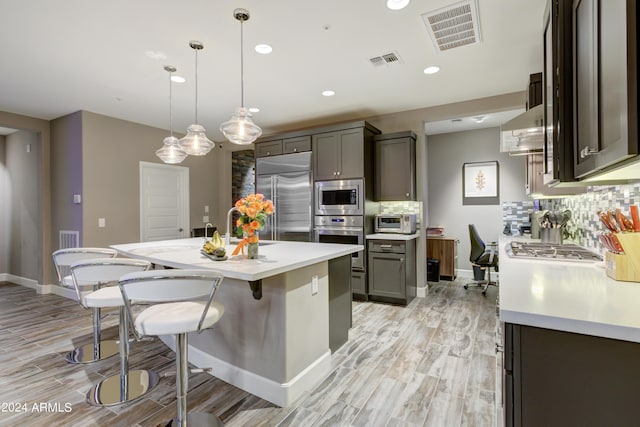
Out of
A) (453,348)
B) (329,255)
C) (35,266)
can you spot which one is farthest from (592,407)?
(35,266)

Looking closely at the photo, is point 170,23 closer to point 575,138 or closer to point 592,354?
point 575,138

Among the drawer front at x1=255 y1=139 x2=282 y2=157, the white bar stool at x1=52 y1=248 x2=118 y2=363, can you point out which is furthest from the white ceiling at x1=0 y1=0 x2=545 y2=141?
the white bar stool at x1=52 y1=248 x2=118 y2=363

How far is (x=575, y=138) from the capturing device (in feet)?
4.24

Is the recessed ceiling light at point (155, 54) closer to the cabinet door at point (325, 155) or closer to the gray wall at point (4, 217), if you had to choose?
the cabinet door at point (325, 155)

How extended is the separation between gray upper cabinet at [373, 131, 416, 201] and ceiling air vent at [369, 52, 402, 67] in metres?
1.40

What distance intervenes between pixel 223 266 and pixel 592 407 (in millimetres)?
1669

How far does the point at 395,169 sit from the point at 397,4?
250cm

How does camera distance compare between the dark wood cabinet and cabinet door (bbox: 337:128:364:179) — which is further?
cabinet door (bbox: 337:128:364:179)

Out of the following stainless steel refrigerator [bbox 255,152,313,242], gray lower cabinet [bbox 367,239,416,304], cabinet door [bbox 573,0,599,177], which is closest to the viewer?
cabinet door [bbox 573,0,599,177]

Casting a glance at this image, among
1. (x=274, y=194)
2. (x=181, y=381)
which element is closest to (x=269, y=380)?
(x=181, y=381)

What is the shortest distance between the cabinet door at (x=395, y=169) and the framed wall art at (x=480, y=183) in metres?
1.90

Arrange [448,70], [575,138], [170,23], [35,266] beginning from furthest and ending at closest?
[35,266]
[448,70]
[170,23]
[575,138]

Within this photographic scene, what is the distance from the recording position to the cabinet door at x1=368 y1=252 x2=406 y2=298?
4.06 metres

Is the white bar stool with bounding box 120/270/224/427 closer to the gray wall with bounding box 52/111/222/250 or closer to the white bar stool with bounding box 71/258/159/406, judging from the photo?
the white bar stool with bounding box 71/258/159/406
